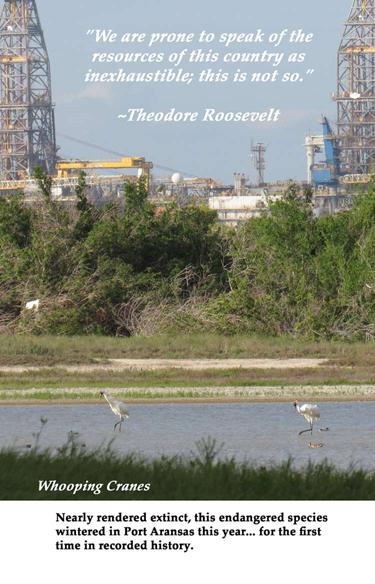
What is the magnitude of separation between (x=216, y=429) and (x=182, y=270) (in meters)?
14.1

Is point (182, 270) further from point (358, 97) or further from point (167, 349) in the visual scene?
point (358, 97)

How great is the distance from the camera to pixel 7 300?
2506cm

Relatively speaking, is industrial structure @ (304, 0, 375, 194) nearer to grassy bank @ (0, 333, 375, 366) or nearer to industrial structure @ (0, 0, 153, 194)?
industrial structure @ (0, 0, 153, 194)

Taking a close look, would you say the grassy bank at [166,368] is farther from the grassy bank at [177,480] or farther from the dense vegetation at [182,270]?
the grassy bank at [177,480]

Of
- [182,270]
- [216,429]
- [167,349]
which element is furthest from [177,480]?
[182,270]

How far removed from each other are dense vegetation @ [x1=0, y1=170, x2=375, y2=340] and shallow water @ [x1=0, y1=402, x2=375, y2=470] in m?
8.75

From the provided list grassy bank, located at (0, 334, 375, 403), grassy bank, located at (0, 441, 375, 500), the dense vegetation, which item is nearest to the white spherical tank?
the dense vegetation

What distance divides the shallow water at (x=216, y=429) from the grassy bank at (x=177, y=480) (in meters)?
2.24

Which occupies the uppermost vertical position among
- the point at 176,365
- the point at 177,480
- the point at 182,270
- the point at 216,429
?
the point at 182,270

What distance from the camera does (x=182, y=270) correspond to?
27031mm

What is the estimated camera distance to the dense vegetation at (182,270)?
78.8 feet
